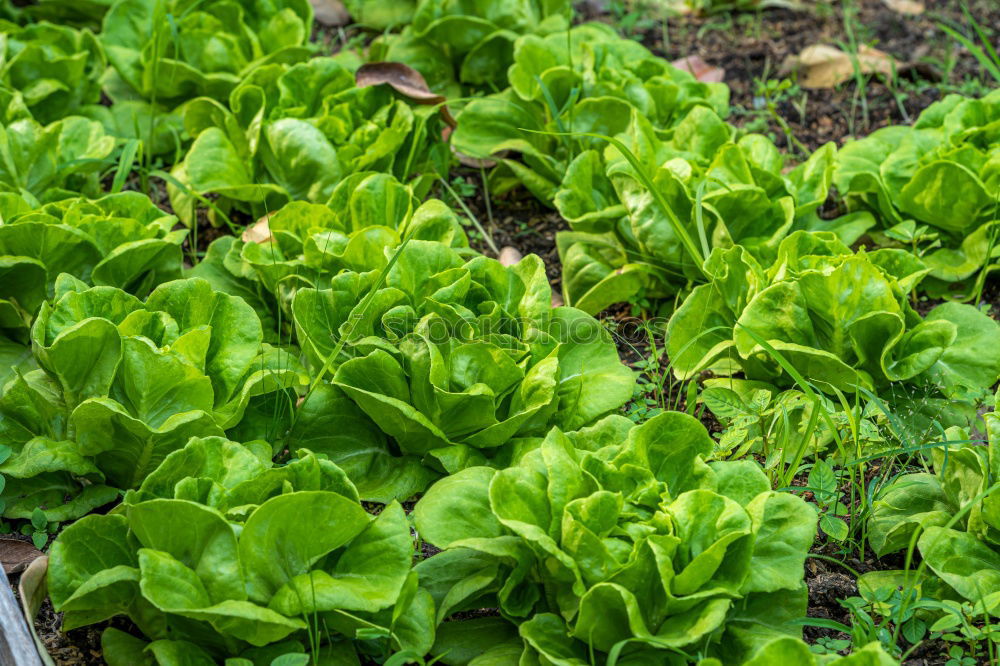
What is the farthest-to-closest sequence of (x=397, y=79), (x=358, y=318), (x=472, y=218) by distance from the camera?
(x=397, y=79), (x=472, y=218), (x=358, y=318)

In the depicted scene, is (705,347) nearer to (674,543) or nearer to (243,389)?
(674,543)

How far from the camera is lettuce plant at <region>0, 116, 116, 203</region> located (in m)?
3.35

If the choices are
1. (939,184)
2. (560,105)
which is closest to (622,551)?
(939,184)

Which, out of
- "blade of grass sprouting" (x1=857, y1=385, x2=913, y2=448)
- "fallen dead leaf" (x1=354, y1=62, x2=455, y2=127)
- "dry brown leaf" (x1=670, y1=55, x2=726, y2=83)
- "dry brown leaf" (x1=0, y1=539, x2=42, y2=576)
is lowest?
"dry brown leaf" (x1=0, y1=539, x2=42, y2=576)

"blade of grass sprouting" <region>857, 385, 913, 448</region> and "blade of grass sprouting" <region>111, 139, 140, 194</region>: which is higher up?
"blade of grass sprouting" <region>111, 139, 140, 194</region>

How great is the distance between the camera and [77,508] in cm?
254

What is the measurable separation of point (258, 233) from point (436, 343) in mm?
A: 963

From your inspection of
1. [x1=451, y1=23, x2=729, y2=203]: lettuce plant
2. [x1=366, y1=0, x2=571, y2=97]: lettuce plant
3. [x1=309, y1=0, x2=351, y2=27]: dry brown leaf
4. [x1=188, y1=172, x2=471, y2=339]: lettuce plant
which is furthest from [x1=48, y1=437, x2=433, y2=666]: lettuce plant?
[x1=309, y1=0, x2=351, y2=27]: dry brown leaf

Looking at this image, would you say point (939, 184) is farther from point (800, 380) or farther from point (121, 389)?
→ point (121, 389)

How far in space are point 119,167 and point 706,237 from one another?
1889 millimetres

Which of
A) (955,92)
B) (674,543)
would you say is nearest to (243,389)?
(674,543)

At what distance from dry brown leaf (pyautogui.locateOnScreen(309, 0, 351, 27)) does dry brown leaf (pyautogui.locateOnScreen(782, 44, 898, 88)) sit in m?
2.01

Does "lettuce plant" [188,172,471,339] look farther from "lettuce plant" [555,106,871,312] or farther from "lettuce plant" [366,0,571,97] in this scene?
"lettuce plant" [366,0,571,97]

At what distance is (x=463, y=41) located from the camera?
4207 mm
